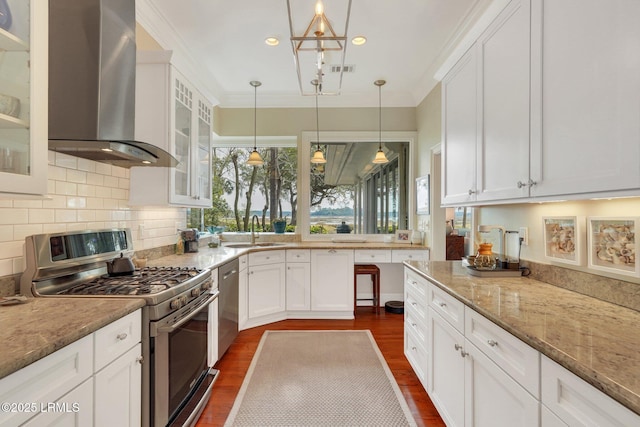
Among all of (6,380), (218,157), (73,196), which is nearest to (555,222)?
(6,380)

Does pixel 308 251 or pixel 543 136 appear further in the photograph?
pixel 308 251

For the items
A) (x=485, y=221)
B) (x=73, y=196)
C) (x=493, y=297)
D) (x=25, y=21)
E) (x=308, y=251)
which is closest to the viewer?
(x=25, y=21)

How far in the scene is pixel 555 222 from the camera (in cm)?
177

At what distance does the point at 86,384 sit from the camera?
116 centimetres

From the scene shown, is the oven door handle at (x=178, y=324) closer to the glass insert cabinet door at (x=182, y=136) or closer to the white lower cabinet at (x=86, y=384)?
the white lower cabinet at (x=86, y=384)

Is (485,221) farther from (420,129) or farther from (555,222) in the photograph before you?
(420,129)

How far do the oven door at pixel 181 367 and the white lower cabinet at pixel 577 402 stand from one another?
1601 mm

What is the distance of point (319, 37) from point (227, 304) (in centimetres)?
226

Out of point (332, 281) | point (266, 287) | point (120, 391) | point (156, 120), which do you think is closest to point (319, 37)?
point (156, 120)

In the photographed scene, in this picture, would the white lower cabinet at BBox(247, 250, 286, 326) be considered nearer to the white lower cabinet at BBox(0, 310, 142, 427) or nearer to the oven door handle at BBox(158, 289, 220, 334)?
the oven door handle at BBox(158, 289, 220, 334)

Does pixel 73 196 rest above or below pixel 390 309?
above

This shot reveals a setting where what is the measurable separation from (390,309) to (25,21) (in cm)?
413

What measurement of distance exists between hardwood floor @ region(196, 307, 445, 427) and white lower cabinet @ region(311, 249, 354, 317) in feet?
0.64

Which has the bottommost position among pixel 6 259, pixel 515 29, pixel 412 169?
pixel 6 259
